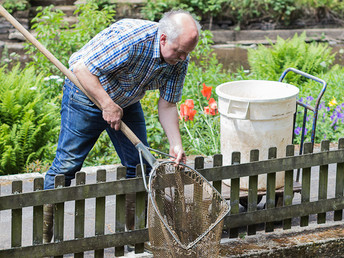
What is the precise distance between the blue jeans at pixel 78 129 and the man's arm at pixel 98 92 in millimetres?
225

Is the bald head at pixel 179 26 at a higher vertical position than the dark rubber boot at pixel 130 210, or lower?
higher

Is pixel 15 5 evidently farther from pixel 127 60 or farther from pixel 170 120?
pixel 127 60

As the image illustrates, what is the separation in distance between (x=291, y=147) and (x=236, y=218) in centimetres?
64

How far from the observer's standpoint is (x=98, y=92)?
135 inches

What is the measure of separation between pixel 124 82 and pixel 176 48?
1.45 ft

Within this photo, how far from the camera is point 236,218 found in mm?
4109

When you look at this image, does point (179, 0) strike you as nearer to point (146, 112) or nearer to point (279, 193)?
point (146, 112)

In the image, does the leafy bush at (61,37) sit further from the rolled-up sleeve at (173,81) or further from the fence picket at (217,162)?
the fence picket at (217,162)

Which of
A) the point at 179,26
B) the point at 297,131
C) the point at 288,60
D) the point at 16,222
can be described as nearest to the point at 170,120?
the point at 179,26

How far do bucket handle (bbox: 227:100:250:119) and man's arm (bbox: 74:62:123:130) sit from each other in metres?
1.05

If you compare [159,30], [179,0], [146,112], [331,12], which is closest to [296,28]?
[331,12]

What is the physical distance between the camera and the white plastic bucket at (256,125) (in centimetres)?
417

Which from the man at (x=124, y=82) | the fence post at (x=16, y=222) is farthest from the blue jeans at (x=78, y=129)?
the fence post at (x=16, y=222)

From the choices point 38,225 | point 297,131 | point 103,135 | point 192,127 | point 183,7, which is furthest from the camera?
point 183,7
